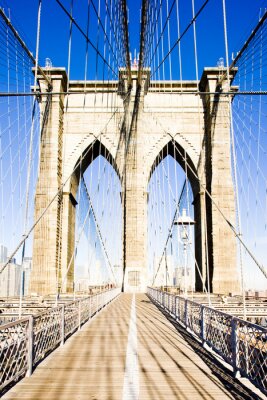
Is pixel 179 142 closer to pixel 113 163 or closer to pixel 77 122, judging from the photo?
pixel 113 163

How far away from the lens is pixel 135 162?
27.8 m

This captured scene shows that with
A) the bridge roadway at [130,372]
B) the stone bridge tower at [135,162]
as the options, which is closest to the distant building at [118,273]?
the stone bridge tower at [135,162]

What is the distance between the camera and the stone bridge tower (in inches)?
987

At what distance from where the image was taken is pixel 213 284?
969 inches

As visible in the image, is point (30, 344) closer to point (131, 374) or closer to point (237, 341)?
point (131, 374)

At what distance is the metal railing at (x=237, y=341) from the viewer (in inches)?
185

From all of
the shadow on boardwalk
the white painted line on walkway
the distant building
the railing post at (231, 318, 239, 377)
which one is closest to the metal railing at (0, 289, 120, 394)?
the white painted line on walkway

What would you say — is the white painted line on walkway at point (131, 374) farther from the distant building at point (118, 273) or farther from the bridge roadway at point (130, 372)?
the distant building at point (118, 273)

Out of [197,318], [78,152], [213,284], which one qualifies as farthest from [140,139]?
[197,318]

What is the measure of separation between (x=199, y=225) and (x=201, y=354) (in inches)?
869

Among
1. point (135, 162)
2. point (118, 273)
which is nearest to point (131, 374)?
point (118, 273)

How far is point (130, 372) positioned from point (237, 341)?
5.06 ft

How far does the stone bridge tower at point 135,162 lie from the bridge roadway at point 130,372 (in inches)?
641

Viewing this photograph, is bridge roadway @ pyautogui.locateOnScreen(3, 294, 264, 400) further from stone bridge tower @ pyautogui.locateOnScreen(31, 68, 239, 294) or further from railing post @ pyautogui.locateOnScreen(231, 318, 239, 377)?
stone bridge tower @ pyautogui.locateOnScreen(31, 68, 239, 294)
